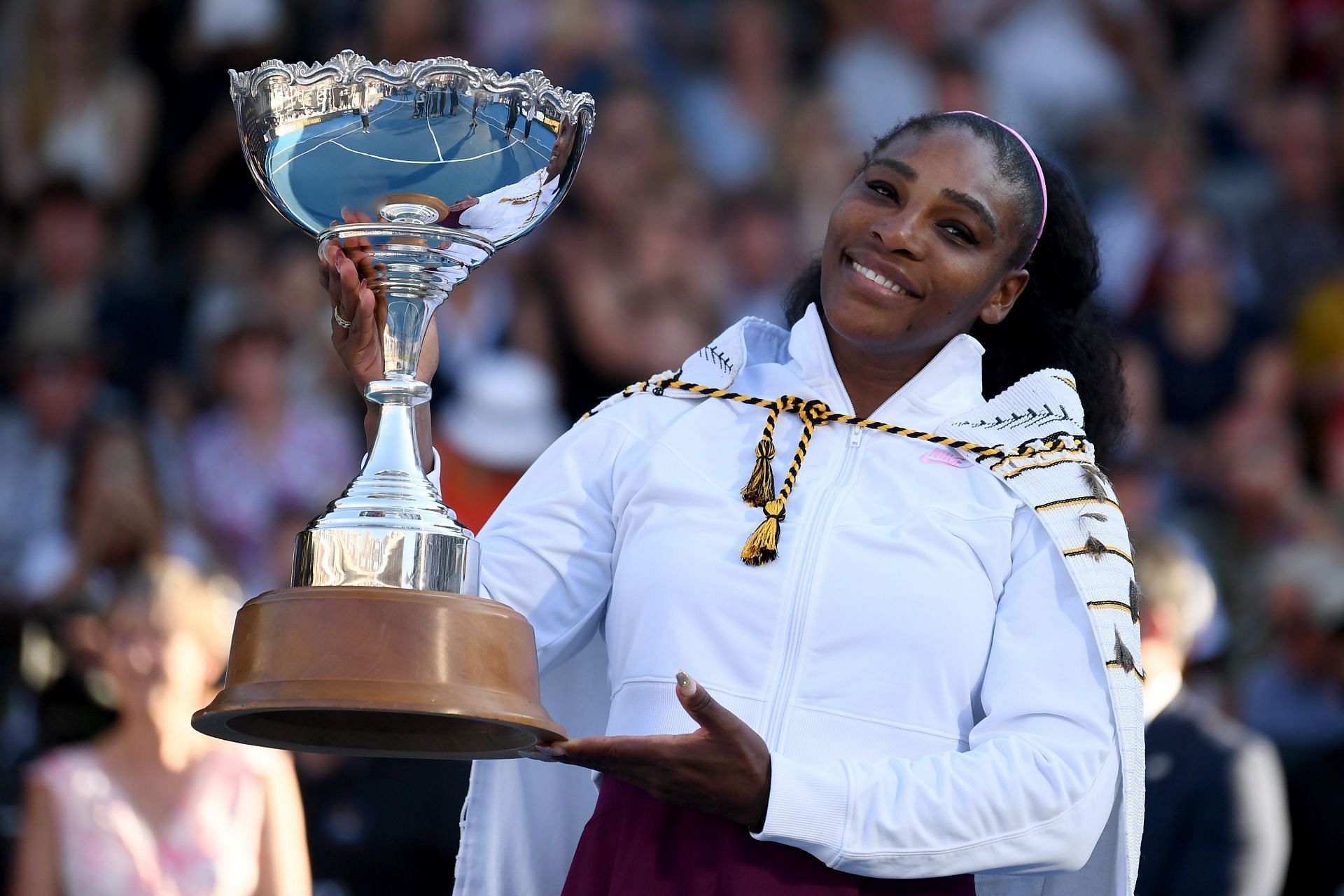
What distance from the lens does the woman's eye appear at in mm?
2432

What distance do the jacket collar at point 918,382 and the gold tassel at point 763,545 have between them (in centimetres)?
26

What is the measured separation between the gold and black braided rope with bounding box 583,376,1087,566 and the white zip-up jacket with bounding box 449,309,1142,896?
0.01 meters

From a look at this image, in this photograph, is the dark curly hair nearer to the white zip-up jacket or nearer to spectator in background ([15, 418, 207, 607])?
the white zip-up jacket

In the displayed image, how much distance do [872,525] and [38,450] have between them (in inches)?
201

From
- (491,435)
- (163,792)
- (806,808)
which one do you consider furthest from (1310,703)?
(806,808)

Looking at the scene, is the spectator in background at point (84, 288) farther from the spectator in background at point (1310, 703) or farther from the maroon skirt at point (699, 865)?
the maroon skirt at point (699, 865)

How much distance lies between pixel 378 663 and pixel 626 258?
18.5 ft

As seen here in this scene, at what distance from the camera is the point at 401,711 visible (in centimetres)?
209

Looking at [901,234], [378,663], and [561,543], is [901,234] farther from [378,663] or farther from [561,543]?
[378,663]

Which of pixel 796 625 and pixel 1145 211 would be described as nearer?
pixel 796 625

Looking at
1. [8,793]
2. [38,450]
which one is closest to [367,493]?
[8,793]

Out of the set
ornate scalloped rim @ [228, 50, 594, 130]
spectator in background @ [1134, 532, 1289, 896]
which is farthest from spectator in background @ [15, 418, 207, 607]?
ornate scalloped rim @ [228, 50, 594, 130]

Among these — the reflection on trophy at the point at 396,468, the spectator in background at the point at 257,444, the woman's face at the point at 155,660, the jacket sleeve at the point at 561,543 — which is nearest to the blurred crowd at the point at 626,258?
the spectator in background at the point at 257,444

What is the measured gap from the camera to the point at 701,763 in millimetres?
2037
